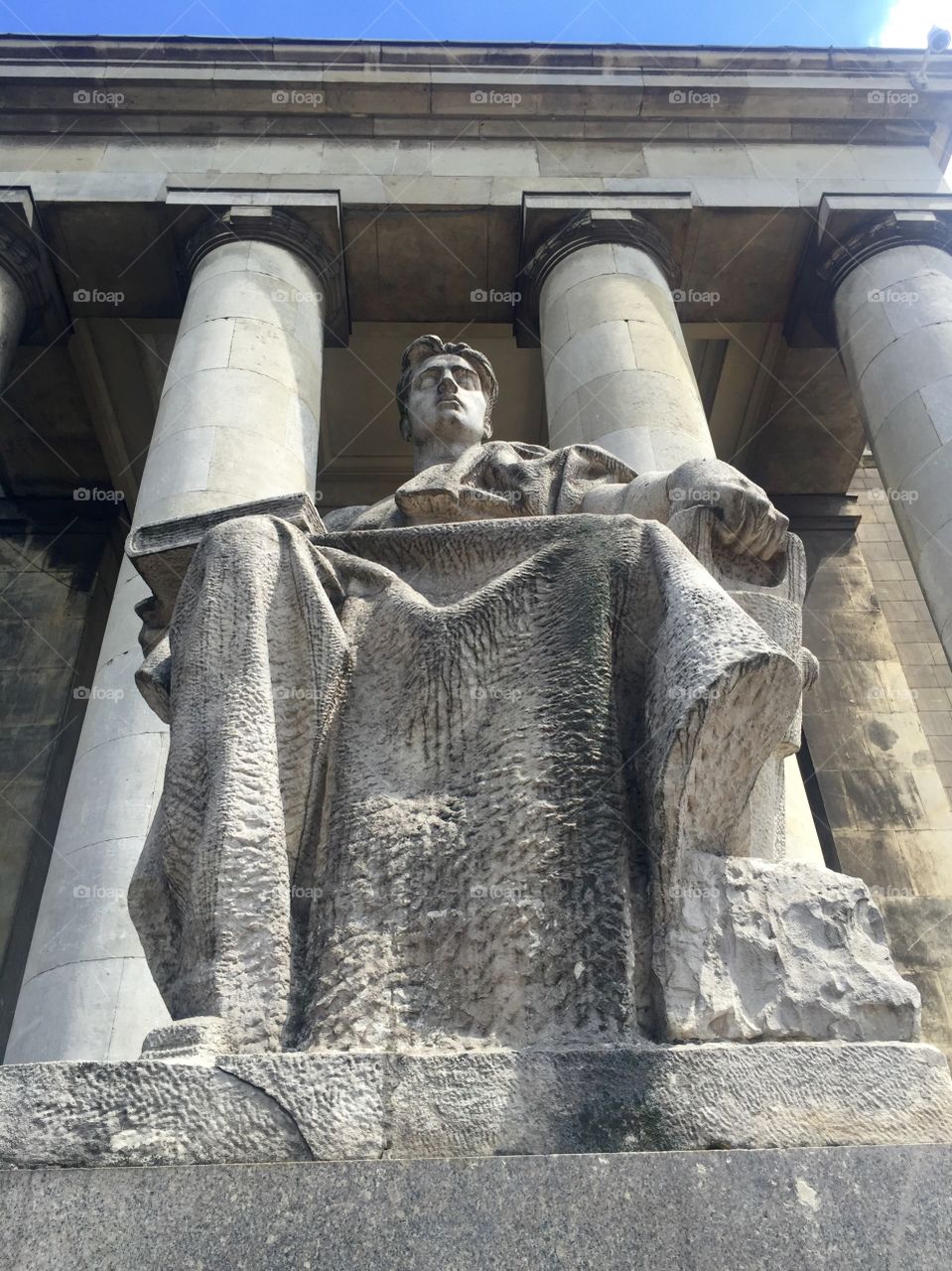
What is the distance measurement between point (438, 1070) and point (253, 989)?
0.59 meters

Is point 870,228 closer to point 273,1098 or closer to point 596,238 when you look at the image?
point 596,238

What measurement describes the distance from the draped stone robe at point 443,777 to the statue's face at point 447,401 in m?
1.77

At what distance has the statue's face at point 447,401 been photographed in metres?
5.39

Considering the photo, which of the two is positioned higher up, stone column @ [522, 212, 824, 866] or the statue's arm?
stone column @ [522, 212, 824, 866]

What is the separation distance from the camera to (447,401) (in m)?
5.44

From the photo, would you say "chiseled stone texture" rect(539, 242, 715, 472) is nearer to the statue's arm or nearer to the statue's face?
the statue's face

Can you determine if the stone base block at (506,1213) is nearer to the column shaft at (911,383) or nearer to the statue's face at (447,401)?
the statue's face at (447,401)

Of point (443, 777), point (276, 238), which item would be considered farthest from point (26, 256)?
point (443, 777)

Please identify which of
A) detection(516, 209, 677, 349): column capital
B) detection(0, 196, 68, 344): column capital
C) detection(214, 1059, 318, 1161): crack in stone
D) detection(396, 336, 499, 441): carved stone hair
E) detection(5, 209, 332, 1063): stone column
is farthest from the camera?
detection(516, 209, 677, 349): column capital

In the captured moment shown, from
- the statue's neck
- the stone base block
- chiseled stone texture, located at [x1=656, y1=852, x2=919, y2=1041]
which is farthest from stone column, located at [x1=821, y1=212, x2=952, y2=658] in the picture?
the stone base block

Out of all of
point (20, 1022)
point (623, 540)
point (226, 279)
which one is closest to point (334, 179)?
point (226, 279)

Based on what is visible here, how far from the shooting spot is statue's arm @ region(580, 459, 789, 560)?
3.67m

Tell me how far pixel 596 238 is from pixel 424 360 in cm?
782

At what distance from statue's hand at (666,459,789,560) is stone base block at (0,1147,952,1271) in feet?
6.86
